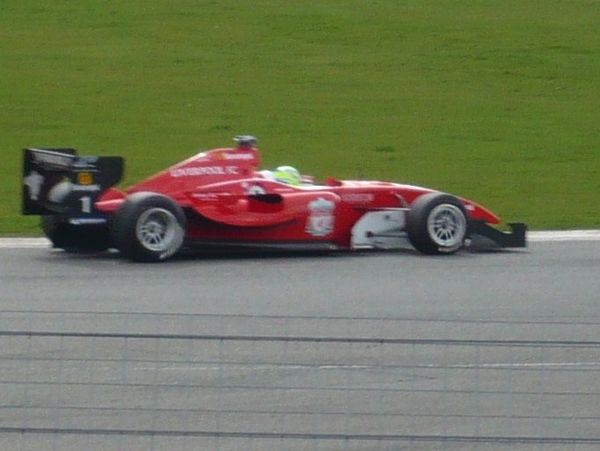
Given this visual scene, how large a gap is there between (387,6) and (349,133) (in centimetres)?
1200

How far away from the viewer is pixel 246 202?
1284 cm

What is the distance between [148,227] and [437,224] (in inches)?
106

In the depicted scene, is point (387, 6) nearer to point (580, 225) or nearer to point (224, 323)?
point (580, 225)

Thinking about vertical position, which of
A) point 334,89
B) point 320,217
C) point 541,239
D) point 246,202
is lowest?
point 541,239

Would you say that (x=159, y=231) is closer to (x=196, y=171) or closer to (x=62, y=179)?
(x=196, y=171)

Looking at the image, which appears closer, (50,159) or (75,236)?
(50,159)

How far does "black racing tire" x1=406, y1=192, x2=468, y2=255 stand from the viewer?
42.6 feet

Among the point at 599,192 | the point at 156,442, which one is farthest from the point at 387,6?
the point at 156,442

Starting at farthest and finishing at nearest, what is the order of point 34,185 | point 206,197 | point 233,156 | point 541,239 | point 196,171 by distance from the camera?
point 541,239
point 233,156
point 196,171
point 206,197
point 34,185

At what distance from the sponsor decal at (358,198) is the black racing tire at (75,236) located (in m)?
2.20

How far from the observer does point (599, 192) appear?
1911 centimetres

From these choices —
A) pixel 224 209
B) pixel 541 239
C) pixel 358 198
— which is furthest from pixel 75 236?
pixel 541 239

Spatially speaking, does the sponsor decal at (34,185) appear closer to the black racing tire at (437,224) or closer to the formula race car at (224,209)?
the formula race car at (224,209)

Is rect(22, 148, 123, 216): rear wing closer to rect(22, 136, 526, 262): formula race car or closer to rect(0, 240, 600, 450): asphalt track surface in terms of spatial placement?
rect(22, 136, 526, 262): formula race car
